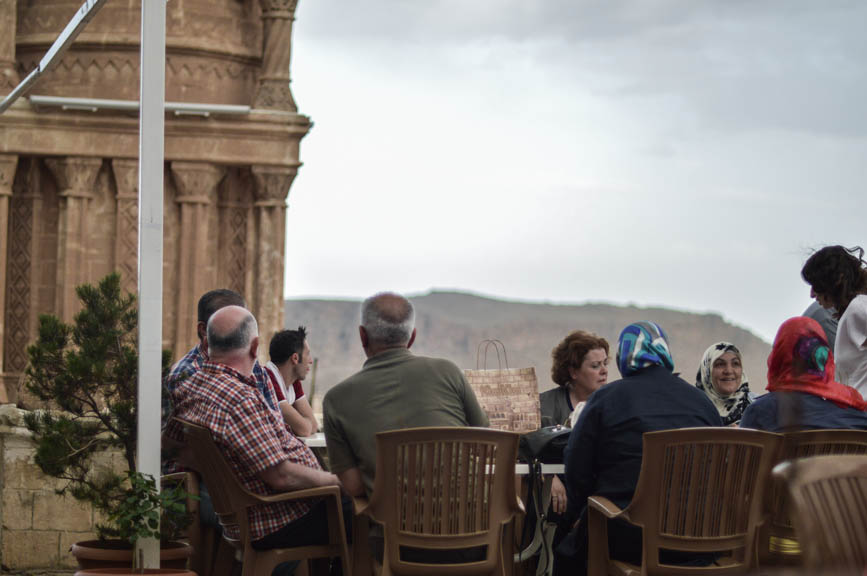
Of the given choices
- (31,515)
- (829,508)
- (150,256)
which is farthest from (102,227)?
(829,508)

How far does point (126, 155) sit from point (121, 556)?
899 centimetres

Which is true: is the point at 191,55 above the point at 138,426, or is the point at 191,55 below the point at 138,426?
above

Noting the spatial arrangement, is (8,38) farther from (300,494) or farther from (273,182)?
(300,494)

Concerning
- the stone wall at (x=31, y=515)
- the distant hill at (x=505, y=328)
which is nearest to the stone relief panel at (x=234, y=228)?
the stone wall at (x=31, y=515)

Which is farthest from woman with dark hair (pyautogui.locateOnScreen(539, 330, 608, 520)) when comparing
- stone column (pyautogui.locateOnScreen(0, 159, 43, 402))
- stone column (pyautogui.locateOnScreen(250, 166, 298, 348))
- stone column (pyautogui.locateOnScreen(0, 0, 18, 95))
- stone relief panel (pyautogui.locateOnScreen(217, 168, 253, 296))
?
stone column (pyautogui.locateOnScreen(0, 0, 18, 95))

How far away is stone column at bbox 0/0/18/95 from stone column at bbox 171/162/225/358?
6.24ft

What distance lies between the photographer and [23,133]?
1302 centimetres

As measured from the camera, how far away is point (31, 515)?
654 cm

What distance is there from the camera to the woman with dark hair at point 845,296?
18.5 ft

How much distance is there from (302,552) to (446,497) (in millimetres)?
701

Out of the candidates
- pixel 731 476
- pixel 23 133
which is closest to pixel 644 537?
pixel 731 476

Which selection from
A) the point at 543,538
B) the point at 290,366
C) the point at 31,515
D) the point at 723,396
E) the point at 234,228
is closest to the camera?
the point at 543,538

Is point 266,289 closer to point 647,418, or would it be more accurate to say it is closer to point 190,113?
point 190,113

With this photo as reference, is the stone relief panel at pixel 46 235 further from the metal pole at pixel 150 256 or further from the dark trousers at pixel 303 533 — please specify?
the dark trousers at pixel 303 533
